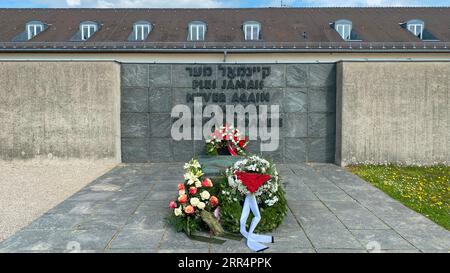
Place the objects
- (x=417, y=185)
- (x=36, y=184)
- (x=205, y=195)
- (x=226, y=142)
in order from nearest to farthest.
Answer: (x=205, y=195), (x=417, y=185), (x=36, y=184), (x=226, y=142)

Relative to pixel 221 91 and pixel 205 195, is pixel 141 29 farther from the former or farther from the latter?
pixel 205 195

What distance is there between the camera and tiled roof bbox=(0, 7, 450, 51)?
23.6m

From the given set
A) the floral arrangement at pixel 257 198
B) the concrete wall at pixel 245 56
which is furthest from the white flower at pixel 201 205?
the concrete wall at pixel 245 56

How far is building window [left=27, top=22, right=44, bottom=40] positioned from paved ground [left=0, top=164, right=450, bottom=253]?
23.0 meters

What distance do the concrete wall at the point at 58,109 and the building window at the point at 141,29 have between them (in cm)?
1630

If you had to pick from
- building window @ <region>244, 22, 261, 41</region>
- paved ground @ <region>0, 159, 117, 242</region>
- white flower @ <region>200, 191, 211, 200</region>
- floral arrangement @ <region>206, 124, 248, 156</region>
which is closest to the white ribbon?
white flower @ <region>200, 191, 211, 200</region>

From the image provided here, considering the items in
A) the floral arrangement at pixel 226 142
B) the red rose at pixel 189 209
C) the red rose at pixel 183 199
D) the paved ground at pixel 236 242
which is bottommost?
the paved ground at pixel 236 242

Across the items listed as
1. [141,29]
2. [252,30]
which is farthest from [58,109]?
[252,30]

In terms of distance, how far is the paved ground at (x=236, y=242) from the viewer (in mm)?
4766

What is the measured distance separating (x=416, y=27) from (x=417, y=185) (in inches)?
900

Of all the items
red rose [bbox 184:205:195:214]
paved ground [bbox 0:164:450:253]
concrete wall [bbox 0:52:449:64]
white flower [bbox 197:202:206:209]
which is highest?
concrete wall [bbox 0:52:449:64]

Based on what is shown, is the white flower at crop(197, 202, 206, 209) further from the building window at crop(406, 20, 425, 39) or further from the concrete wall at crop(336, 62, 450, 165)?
the building window at crop(406, 20, 425, 39)

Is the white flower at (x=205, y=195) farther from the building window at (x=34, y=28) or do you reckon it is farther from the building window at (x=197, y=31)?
the building window at (x=34, y=28)

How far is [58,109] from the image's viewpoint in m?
10.8
